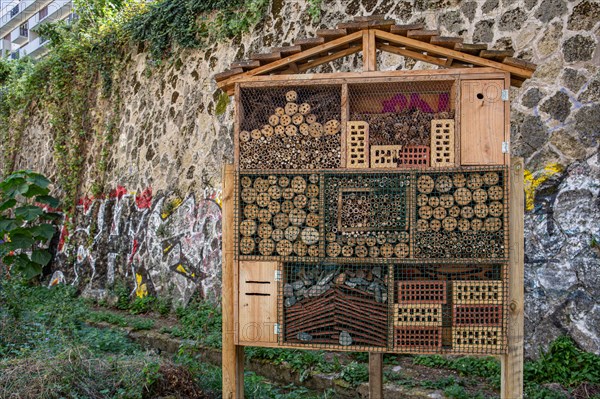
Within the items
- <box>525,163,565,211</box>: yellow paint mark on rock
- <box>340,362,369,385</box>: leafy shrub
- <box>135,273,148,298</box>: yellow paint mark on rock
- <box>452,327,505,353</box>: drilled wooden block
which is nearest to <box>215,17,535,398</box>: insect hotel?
<box>452,327,505,353</box>: drilled wooden block

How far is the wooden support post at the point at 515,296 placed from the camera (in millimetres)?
4070

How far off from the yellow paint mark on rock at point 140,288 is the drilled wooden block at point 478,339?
24.6ft

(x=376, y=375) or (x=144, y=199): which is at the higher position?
(x=144, y=199)

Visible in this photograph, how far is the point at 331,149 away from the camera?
4.37 metres

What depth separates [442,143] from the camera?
166 inches

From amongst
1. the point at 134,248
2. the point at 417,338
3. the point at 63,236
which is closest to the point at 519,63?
the point at 417,338

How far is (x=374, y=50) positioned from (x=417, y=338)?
7.39 feet

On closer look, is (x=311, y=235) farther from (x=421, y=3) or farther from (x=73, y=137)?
(x=73, y=137)

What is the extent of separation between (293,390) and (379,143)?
3.20 meters

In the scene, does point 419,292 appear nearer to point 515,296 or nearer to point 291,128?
point 515,296

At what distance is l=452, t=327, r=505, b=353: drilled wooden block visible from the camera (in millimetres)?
4074

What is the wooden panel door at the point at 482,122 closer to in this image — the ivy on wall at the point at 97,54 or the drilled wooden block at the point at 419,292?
the drilled wooden block at the point at 419,292

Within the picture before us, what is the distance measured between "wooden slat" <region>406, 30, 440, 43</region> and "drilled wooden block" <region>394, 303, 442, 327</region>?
6.72 ft

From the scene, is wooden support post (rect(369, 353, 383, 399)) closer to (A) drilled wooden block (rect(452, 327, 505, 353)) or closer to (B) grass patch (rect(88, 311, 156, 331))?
→ (A) drilled wooden block (rect(452, 327, 505, 353))
